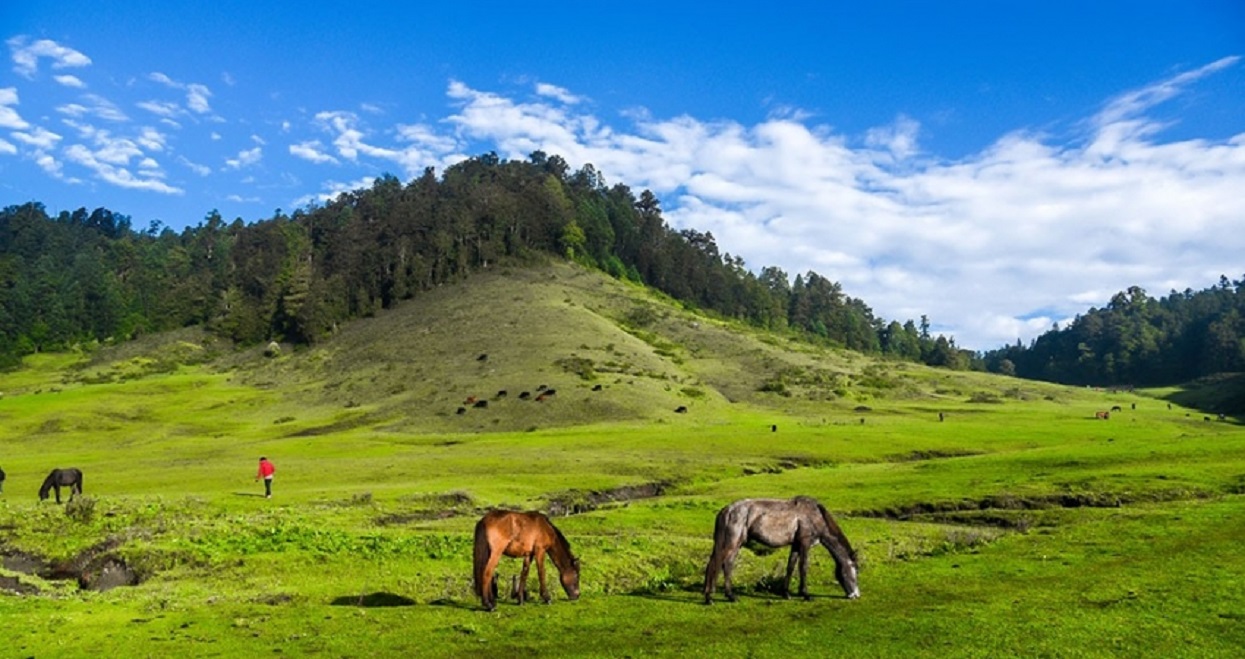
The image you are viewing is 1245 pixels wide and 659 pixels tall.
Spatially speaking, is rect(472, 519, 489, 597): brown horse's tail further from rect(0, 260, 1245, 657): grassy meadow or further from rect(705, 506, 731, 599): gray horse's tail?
rect(705, 506, 731, 599): gray horse's tail

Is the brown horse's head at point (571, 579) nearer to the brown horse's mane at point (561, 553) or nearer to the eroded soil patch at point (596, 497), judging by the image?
the brown horse's mane at point (561, 553)

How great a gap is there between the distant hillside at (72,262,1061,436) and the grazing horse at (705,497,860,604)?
81530 millimetres

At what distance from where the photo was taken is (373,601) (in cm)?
2162

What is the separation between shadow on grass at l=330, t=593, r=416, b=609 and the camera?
21094mm

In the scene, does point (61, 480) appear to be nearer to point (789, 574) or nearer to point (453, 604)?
point (453, 604)

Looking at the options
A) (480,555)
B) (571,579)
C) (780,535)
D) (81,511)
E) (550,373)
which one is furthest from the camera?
(550,373)

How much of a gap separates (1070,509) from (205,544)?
123 ft

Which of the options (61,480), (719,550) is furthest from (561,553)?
(61,480)

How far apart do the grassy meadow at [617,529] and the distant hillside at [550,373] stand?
1.76 metres

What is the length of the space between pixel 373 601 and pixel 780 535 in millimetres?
11255

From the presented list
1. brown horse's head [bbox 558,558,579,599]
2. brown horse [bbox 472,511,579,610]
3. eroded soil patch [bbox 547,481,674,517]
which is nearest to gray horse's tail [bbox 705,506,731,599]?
brown horse's head [bbox 558,558,579,599]

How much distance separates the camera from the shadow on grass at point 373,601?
21094 mm

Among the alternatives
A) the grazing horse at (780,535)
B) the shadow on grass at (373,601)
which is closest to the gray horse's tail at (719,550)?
the grazing horse at (780,535)

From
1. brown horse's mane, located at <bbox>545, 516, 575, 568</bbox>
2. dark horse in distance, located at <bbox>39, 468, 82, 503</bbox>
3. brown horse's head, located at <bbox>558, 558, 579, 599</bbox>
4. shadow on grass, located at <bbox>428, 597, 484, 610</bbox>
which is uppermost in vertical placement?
brown horse's mane, located at <bbox>545, 516, 575, 568</bbox>
